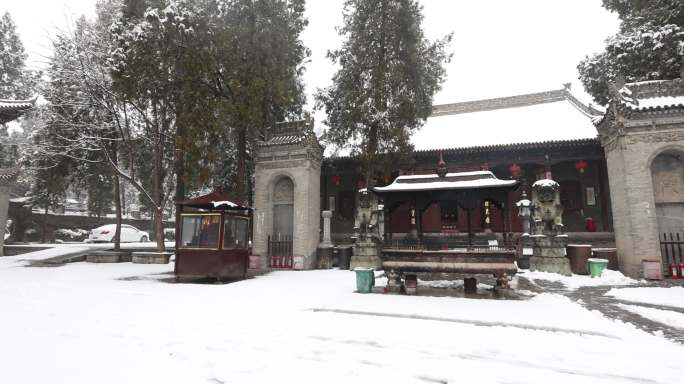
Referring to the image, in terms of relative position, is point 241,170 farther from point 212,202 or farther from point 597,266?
point 597,266

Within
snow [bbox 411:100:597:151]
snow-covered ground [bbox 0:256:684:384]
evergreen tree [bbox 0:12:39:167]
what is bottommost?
snow-covered ground [bbox 0:256:684:384]

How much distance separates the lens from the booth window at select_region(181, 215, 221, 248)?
995 centimetres

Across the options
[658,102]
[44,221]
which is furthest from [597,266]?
[44,221]

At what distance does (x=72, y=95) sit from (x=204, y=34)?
8027mm

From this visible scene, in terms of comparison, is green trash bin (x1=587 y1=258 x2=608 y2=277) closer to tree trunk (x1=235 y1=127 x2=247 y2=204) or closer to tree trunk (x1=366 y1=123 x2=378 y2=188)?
tree trunk (x1=366 y1=123 x2=378 y2=188)

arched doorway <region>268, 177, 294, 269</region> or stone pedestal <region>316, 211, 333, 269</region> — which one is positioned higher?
arched doorway <region>268, 177, 294, 269</region>

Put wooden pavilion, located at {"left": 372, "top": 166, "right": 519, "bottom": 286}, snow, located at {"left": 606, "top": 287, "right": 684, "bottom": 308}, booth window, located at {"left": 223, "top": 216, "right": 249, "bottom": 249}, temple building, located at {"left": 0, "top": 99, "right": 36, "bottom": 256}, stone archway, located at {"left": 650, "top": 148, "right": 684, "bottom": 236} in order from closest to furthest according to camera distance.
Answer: snow, located at {"left": 606, "top": 287, "right": 684, "bottom": 308} → wooden pavilion, located at {"left": 372, "top": 166, "right": 519, "bottom": 286} → booth window, located at {"left": 223, "top": 216, "right": 249, "bottom": 249} → stone archway, located at {"left": 650, "top": 148, "right": 684, "bottom": 236} → temple building, located at {"left": 0, "top": 99, "right": 36, "bottom": 256}

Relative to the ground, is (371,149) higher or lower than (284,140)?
lower

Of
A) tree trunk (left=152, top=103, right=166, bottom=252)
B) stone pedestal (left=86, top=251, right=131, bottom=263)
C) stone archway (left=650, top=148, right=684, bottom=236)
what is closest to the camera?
stone archway (left=650, top=148, right=684, bottom=236)

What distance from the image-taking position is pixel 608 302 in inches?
267

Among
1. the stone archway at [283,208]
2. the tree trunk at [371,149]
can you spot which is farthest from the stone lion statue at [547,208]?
the stone archway at [283,208]

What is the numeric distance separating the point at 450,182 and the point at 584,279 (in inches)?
215

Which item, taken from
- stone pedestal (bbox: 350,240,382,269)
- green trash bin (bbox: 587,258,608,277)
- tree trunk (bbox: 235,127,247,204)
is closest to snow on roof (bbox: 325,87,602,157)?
tree trunk (bbox: 235,127,247,204)

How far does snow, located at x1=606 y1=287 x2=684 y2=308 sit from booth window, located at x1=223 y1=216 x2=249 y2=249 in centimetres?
1014
